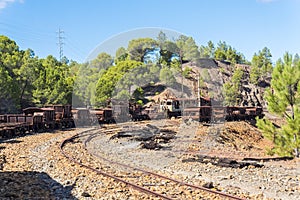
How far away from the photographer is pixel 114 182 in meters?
9.85

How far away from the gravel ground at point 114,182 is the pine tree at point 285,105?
2313mm

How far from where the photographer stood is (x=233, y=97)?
7219 cm

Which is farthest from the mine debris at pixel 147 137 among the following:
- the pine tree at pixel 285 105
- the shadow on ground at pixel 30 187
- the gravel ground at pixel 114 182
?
the shadow on ground at pixel 30 187

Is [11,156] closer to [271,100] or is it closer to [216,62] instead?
[271,100]

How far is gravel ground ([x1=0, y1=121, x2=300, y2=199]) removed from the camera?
877 cm

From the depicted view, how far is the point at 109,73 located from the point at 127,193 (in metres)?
36.4

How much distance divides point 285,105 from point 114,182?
33.0 ft

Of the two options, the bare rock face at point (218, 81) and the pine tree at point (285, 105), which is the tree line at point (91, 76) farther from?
the bare rock face at point (218, 81)

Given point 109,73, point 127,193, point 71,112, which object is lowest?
point 127,193

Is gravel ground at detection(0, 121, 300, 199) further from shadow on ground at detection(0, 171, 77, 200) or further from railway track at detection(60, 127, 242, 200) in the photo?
railway track at detection(60, 127, 242, 200)

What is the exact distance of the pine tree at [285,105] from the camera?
607 inches

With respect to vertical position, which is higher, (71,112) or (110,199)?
(71,112)

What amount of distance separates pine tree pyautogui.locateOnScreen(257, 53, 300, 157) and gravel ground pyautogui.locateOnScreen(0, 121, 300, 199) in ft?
7.59

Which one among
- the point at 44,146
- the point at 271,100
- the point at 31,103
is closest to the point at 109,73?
the point at 31,103
